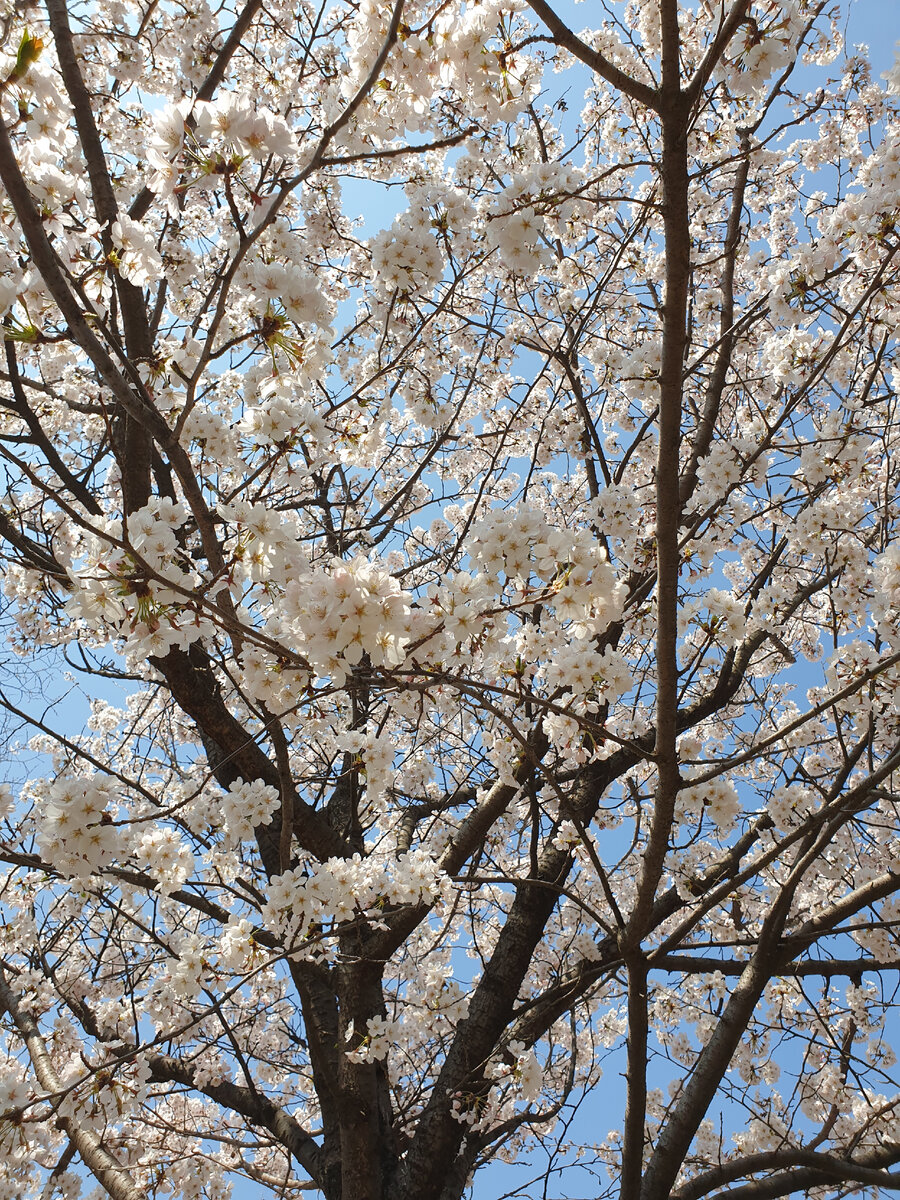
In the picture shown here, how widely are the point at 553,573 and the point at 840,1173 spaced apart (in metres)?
2.34

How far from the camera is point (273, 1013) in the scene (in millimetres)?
5656

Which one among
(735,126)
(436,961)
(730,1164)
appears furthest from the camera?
(436,961)

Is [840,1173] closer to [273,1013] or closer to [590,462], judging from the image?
[590,462]

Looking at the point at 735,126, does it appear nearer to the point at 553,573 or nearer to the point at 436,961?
the point at 553,573

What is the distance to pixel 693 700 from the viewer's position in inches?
187

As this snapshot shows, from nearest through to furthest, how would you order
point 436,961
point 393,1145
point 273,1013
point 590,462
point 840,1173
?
point 840,1173 → point 393,1145 → point 590,462 → point 436,961 → point 273,1013

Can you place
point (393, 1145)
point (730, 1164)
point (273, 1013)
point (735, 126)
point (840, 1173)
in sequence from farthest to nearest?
point (273, 1013) → point (735, 126) → point (393, 1145) → point (730, 1164) → point (840, 1173)

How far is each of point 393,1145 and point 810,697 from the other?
10.1 feet

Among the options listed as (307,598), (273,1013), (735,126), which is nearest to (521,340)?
(735,126)

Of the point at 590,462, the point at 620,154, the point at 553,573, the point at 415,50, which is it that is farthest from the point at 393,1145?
the point at 620,154

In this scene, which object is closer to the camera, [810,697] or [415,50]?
[415,50]

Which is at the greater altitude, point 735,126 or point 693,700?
point 735,126

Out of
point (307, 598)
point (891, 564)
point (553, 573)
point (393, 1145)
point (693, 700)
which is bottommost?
point (393, 1145)

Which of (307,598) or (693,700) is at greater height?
(693,700)
